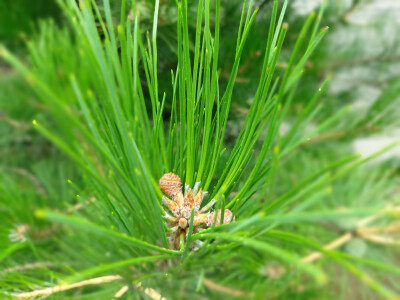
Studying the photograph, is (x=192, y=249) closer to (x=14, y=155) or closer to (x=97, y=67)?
(x=97, y=67)

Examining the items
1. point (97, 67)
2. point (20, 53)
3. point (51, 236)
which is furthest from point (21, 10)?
point (97, 67)

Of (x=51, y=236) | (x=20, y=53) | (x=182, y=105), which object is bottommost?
(x=51, y=236)

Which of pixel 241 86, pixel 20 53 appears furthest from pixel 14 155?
pixel 241 86

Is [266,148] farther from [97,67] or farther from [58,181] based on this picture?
[58,181]

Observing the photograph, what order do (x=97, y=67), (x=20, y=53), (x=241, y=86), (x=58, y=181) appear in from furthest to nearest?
(x=20, y=53)
(x=58, y=181)
(x=241, y=86)
(x=97, y=67)

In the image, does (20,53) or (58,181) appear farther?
(20,53)

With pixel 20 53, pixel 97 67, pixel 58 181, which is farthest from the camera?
pixel 20 53

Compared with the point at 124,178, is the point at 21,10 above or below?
above
